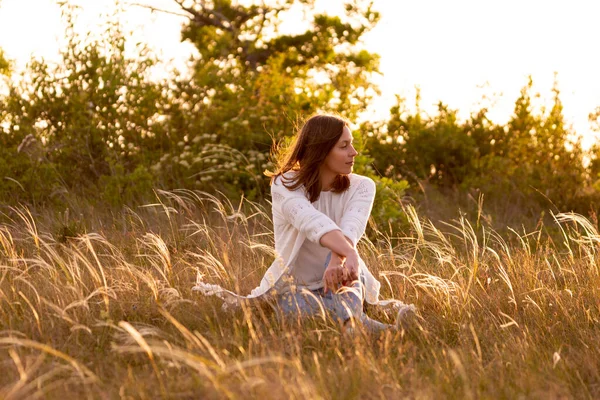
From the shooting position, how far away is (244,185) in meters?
9.12

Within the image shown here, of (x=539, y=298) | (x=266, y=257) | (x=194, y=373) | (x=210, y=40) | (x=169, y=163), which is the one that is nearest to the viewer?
(x=194, y=373)

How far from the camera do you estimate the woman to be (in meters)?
4.05

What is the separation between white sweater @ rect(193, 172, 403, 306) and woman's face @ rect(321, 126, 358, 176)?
17cm

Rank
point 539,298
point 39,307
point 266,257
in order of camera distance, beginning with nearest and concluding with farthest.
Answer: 1. point 39,307
2. point 539,298
3. point 266,257

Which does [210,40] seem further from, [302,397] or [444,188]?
[302,397]

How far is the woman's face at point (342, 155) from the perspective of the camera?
4.22 m

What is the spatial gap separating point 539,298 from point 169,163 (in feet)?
19.8

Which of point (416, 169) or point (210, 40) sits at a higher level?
point (210, 40)

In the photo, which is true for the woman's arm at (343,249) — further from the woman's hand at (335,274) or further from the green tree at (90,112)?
the green tree at (90,112)

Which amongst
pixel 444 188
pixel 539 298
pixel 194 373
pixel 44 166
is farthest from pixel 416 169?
pixel 194 373

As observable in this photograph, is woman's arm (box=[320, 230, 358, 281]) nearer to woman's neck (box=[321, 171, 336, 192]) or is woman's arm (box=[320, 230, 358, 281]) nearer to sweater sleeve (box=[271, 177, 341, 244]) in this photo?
sweater sleeve (box=[271, 177, 341, 244])

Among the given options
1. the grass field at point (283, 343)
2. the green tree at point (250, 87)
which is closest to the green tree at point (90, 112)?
the green tree at point (250, 87)

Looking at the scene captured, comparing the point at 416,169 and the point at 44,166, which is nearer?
the point at 44,166

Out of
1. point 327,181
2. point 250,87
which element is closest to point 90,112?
point 250,87
